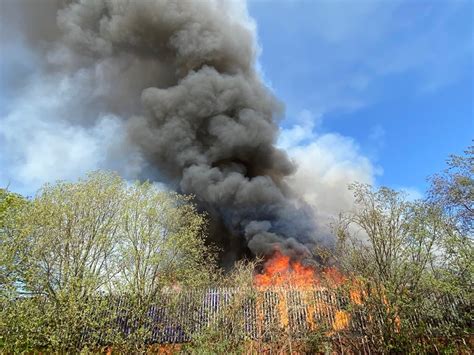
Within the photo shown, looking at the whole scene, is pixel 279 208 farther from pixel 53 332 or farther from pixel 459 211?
pixel 53 332

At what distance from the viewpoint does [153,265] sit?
37.9ft

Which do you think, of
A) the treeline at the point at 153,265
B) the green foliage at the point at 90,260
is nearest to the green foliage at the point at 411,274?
the treeline at the point at 153,265

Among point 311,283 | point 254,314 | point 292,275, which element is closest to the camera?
point 254,314

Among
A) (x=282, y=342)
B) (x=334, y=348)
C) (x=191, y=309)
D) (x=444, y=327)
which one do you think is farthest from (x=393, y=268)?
(x=191, y=309)

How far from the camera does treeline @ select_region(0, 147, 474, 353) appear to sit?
9375 mm

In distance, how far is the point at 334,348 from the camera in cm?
1156

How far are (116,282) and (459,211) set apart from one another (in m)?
11.5

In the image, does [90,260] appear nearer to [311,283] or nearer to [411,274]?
[311,283]

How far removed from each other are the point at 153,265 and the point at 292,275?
19.6ft

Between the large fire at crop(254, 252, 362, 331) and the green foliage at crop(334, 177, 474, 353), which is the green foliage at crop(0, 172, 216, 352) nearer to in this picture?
the large fire at crop(254, 252, 362, 331)

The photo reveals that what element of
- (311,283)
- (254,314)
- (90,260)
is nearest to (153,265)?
(90,260)

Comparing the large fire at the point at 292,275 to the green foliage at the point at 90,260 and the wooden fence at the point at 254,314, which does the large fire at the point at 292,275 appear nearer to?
the wooden fence at the point at 254,314

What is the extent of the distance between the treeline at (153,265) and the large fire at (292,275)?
21.4 inches

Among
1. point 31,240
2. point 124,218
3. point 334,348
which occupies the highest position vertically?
point 124,218
